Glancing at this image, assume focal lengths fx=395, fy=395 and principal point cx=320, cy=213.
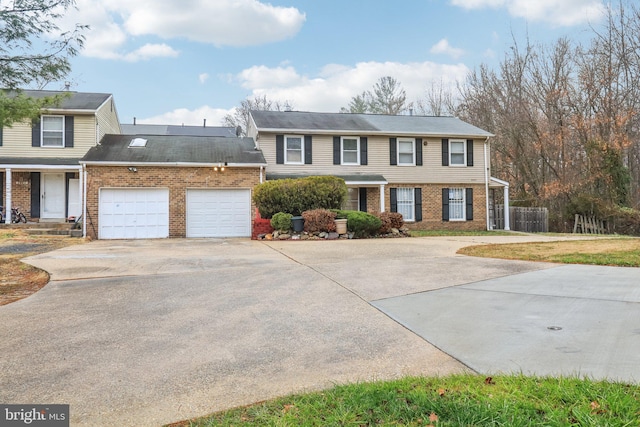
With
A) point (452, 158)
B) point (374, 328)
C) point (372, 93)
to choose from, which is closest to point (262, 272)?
point (374, 328)

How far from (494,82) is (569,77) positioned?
172 inches

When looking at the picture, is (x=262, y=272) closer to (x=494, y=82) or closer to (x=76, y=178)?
(x=76, y=178)

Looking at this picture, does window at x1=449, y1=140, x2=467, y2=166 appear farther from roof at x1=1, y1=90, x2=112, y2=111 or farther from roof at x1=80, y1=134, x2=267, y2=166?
roof at x1=1, y1=90, x2=112, y2=111

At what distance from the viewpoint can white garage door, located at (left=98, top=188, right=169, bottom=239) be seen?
1477cm

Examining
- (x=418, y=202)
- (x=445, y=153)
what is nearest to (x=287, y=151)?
(x=418, y=202)

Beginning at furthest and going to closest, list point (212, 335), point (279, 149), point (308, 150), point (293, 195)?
point (308, 150) < point (279, 149) < point (293, 195) < point (212, 335)

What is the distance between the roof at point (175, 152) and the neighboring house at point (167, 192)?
3cm

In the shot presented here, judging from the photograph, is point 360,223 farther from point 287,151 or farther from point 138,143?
point 138,143

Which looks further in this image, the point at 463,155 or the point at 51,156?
the point at 463,155

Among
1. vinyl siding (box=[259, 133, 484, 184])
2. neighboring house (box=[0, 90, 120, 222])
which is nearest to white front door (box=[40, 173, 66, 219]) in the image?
neighboring house (box=[0, 90, 120, 222])

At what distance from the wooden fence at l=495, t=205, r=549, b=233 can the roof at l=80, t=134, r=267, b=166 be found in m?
13.1

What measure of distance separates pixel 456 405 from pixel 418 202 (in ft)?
55.6

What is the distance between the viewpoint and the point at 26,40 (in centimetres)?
652

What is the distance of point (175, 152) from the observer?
16312 mm
